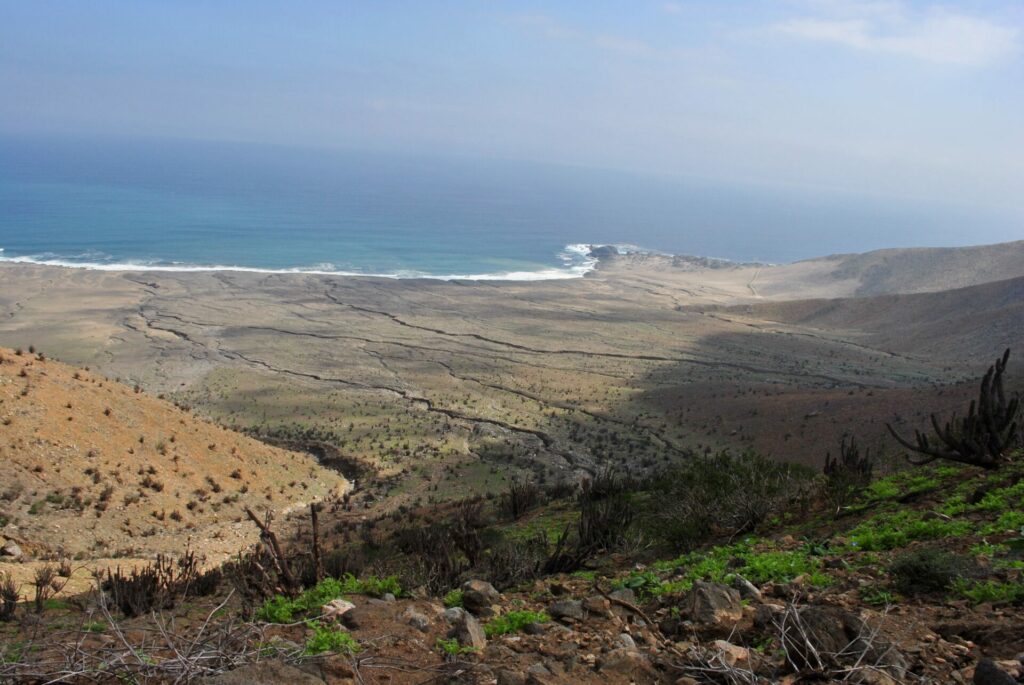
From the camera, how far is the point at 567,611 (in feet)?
17.4

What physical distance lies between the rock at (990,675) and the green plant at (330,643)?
332 cm

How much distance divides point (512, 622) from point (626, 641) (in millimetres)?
909

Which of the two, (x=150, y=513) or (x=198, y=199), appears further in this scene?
(x=198, y=199)

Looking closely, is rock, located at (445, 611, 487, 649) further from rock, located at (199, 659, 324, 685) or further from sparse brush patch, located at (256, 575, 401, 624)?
sparse brush patch, located at (256, 575, 401, 624)

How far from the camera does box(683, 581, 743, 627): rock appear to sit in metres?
4.81

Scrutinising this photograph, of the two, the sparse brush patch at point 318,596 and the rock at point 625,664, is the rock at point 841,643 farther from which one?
the sparse brush patch at point 318,596

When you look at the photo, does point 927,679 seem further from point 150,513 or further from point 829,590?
point 150,513

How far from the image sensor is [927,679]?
3629mm

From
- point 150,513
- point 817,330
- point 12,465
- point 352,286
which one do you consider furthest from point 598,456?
point 352,286

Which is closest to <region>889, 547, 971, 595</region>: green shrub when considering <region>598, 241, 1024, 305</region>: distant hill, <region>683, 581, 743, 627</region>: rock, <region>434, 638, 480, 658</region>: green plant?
<region>683, 581, 743, 627</region>: rock

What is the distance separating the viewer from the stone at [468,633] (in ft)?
15.4

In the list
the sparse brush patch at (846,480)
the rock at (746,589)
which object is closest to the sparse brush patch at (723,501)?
the sparse brush patch at (846,480)

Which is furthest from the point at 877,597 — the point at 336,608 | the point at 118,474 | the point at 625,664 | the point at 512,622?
the point at 118,474

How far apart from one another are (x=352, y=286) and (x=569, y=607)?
62380mm
